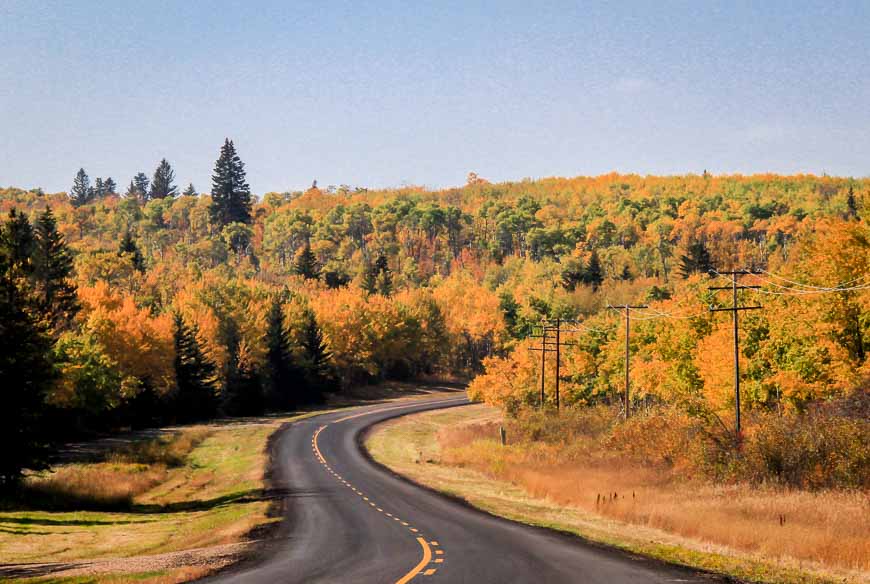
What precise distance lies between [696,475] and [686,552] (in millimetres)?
19144

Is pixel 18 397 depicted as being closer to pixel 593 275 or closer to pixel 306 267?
pixel 593 275

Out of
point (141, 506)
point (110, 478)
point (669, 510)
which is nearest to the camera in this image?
point (669, 510)

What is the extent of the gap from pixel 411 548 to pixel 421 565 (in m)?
3.16

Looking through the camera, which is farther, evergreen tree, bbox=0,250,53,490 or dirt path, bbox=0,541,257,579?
evergreen tree, bbox=0,250,53,490

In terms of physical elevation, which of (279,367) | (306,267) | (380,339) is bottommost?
(279,367)

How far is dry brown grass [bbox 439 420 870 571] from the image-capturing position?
75.1ft

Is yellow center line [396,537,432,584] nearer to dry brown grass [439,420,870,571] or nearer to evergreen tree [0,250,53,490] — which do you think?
dry brown grass [439,420,870,571]

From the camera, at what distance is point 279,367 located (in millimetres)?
107250

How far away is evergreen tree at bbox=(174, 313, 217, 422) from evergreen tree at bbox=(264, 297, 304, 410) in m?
14.0

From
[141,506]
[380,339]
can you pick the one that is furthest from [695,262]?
[141,506]

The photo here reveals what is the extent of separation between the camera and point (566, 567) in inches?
773

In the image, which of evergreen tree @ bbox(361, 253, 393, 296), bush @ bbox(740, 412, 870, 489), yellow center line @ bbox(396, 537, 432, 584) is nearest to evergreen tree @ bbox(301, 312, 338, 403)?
evergreen tree @ bbox(361, 253, 393, 296)

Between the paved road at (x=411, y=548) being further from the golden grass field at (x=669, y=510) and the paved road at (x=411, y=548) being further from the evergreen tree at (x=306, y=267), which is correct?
the evergreen tree at (x=306, y=267)

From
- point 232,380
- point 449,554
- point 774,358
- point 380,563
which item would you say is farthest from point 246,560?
point 232,380
